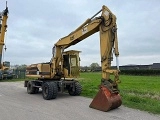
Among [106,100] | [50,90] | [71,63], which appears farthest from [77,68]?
[106,100]

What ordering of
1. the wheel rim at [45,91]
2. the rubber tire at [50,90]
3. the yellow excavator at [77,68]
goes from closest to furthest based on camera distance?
the yellow excavator at [77,68], the rubber tire at [50,90], the wheel rim at [45,91]

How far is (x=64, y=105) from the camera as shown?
1070 cm

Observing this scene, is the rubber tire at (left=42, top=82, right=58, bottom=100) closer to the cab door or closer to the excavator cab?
the excavator cab

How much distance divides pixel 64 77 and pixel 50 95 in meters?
1.84

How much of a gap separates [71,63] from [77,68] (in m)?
0.44

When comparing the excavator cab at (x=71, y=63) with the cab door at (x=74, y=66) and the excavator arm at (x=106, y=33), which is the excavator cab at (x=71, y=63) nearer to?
the cab door at (x=74, y=66)

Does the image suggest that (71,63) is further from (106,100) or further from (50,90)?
(106,100)

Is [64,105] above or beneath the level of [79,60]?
beneath

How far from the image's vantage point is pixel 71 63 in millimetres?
13711

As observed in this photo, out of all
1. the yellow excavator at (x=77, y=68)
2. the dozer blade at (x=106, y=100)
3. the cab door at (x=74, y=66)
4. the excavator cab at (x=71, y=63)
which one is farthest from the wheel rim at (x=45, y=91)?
Result: the dozer blade at (x=106, y=100)

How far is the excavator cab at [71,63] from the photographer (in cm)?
1360

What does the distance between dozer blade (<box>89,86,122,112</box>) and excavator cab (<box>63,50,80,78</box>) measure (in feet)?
13.8

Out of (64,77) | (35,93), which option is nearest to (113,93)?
(64,77)

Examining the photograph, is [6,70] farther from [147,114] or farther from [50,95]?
[147,114]
